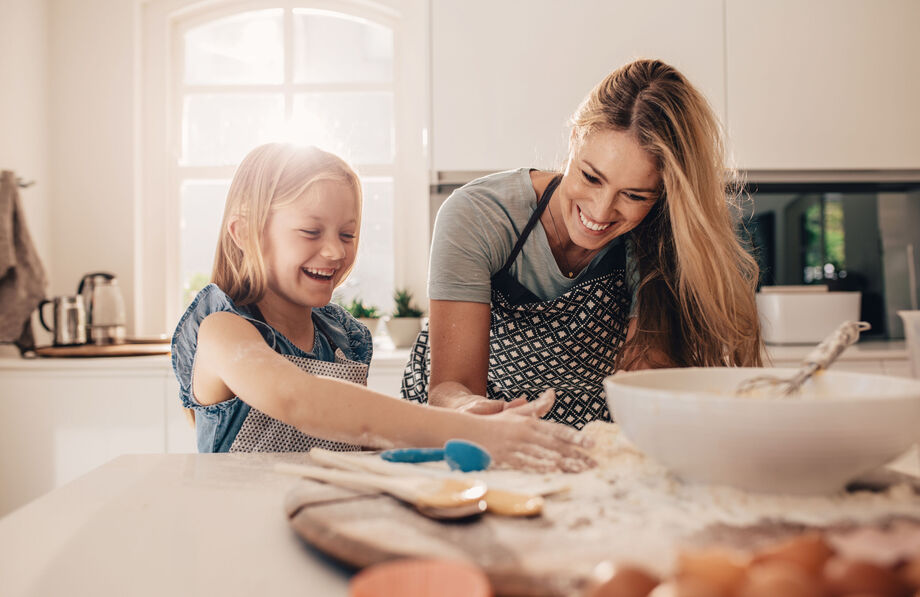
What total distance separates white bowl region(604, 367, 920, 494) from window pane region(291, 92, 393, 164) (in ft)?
7.54

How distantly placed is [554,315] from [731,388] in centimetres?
55

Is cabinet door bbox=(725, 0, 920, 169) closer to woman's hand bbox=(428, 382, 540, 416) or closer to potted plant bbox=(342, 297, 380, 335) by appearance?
potted plant bbox=(342, 297, 380, 335)

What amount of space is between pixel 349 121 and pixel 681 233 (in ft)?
6.19

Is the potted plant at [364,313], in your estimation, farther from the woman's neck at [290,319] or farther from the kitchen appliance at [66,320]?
the woman's neck at [290,319]

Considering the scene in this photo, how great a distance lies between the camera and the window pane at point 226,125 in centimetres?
268

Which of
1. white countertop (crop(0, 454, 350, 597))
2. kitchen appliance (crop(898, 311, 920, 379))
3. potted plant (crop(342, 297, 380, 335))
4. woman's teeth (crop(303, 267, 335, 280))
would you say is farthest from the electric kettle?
kitchen appliance (crop(898, 311, 920, 379))

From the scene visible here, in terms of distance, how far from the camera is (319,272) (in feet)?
3.64

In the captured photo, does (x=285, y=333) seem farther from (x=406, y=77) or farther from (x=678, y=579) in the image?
(x=406, y=77)

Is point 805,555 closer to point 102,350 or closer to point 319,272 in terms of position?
point 319,272

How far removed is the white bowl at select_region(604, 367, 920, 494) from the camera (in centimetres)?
47

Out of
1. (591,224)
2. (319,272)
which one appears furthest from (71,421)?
(591,224)

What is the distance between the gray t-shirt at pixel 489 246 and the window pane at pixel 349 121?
1528 mm

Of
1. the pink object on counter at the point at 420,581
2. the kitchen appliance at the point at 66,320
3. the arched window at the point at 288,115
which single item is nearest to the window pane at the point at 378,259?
the arched window at the point at 288,115

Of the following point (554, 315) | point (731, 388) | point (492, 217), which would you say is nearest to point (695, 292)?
point (554, 315)
